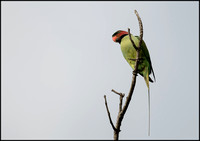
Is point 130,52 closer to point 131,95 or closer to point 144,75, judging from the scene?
point 144,75

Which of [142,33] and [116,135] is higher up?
[142,33]

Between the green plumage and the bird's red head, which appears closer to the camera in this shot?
the green plumage

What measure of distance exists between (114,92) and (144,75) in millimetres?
1484

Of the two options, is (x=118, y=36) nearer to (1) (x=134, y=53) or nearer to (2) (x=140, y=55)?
(1) (x=134, y=53)

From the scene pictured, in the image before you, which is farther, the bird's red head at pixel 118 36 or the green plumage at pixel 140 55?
the bird's red head at pixel 118 36

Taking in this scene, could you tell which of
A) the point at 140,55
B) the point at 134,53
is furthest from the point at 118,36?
the point at 140,55

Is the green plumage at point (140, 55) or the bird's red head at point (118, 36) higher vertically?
the bird's red head at point (118, 36)

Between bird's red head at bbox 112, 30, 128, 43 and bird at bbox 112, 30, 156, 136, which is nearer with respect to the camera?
bird at bbox 112, 30, 156, 136

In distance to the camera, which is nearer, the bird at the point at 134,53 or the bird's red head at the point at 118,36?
the bird at the point at 134,53

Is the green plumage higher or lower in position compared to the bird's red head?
lower

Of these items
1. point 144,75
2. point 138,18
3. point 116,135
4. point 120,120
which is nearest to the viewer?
point 116,135

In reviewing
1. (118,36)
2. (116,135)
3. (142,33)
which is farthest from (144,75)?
(116,135)

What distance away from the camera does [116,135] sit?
138 centimetres

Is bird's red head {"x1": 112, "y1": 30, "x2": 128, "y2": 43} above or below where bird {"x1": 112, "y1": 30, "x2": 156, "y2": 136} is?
above
